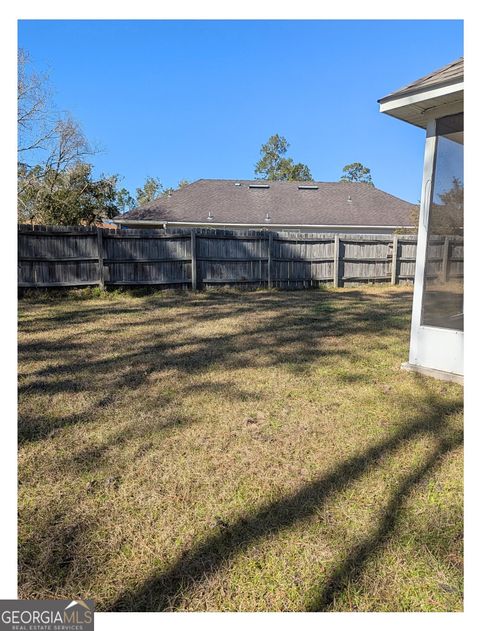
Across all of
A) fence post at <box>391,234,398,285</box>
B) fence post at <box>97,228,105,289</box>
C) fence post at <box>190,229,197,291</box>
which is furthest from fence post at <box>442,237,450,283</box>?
Result: fence post at <box>391,234,398,285</box>

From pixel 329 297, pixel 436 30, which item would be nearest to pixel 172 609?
pixel 436 30

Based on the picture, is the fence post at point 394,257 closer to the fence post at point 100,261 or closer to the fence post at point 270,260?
the fence post at point 270,260

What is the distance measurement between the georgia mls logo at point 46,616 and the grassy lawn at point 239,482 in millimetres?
217

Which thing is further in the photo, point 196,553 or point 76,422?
point 76,422

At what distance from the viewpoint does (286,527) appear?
1862 millimetres

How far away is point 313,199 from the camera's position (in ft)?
72.1

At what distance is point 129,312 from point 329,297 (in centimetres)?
512

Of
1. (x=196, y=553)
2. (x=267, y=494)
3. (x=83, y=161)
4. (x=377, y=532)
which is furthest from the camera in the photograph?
(x=83, y=161)

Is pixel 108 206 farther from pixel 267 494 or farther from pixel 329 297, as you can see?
pixel 267 494

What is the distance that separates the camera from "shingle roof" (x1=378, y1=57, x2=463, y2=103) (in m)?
3.26

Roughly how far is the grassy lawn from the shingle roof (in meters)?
2.62

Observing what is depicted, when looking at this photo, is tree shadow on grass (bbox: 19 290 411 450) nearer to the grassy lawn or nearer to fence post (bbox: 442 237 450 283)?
the grassy lawn

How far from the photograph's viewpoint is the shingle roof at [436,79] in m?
3.26

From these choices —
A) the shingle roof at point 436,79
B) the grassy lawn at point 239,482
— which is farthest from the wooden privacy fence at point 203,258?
the shingle roof at point 436,79
